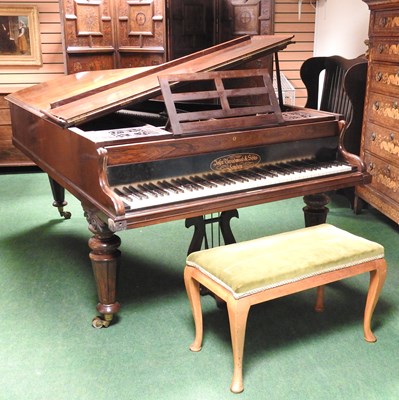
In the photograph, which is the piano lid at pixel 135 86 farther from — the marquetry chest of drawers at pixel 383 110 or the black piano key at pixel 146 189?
the marquetry chest of drawers at pixel 383 110

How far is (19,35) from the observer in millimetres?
5652

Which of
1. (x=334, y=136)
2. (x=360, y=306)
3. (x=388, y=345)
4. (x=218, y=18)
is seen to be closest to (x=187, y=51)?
(x=218, y=18)

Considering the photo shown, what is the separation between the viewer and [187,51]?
559 cm

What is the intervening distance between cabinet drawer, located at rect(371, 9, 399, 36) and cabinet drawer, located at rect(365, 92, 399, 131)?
40 cm

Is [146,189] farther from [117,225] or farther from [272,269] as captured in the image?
[272,269]

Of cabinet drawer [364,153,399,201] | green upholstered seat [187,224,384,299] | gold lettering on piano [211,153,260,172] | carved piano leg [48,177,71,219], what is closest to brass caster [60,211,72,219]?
carved piano leg [48,177,71,219]

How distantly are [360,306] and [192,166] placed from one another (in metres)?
1.14

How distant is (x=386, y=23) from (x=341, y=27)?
1741 mm

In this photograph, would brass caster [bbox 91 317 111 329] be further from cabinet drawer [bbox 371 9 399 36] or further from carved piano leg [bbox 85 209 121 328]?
cabinet drawer [bbox 371 9 399 36]

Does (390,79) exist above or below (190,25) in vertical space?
below

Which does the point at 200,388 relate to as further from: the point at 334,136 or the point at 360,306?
the point at 334,136

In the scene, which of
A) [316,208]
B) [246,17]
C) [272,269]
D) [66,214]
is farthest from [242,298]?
[246,17]

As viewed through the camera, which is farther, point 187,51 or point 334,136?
point 187,51

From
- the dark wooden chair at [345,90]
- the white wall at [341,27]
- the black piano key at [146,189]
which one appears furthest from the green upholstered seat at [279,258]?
the white wall at [341,27]
